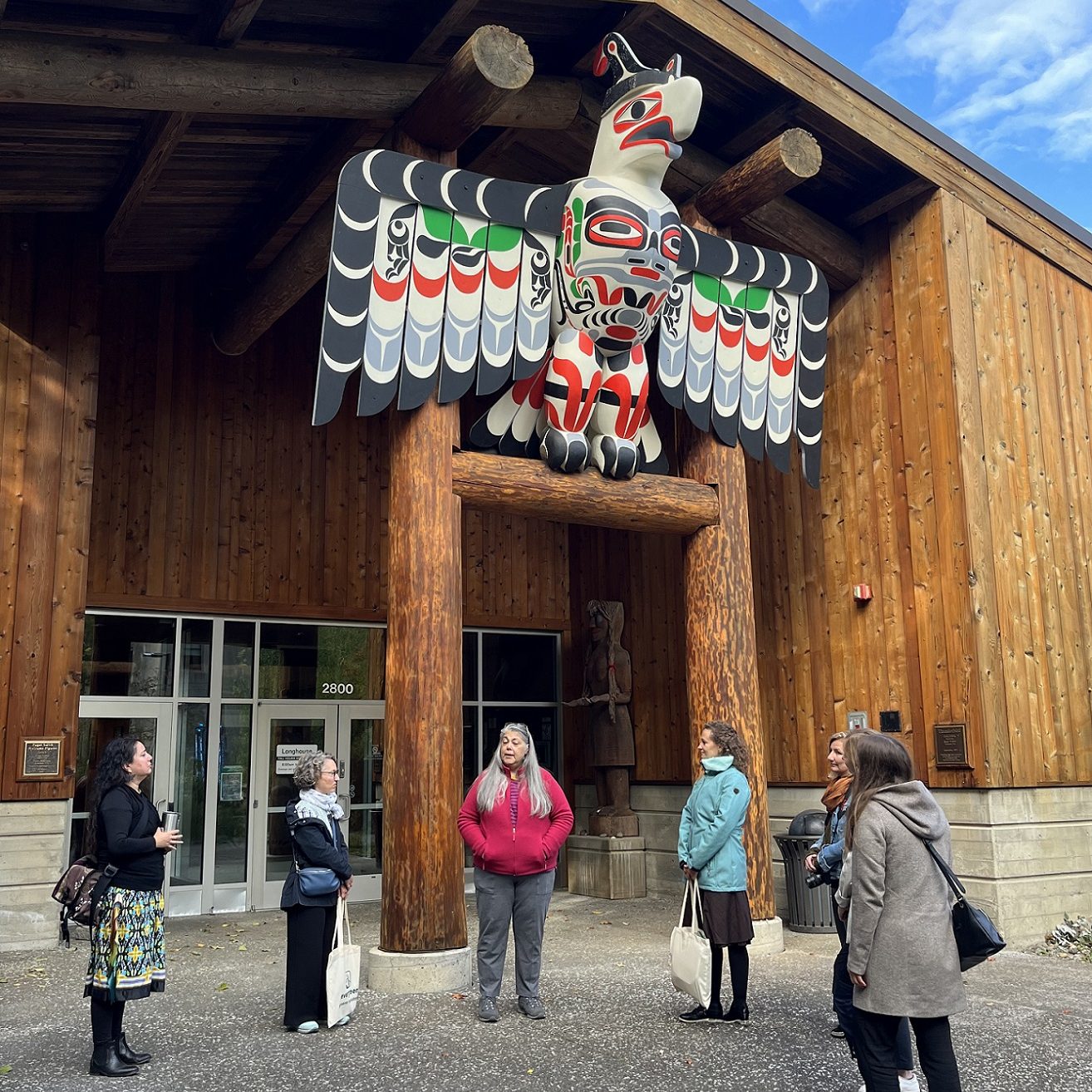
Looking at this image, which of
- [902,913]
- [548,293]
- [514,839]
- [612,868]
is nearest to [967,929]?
→ [902,913]

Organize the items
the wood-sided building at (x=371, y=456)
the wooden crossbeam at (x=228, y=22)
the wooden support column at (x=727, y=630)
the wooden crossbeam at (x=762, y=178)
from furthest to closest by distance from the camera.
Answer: the wooden crossbeam at (x=762, y=178) < the wood-sided building at (x=371, y=456) < the wooden support column at (x=727, y=630) < the wooden crossbeam at (x=228, y=22)

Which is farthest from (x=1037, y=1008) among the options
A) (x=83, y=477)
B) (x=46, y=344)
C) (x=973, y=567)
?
(x=46, y=344)

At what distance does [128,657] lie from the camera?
10.7 meters

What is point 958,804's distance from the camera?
869 cm

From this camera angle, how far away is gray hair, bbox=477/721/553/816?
601 cm

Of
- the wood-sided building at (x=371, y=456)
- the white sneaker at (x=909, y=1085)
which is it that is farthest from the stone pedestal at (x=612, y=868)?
the white sneaker at (x=909, y=1085)

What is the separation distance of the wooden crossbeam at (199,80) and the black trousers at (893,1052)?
6.85m

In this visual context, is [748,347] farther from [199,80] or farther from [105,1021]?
[105,1021]

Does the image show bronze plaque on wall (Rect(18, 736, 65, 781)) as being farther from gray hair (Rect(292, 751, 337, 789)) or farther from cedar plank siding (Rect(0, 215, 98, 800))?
gray hair (Rect(292, 751, 337, 789))

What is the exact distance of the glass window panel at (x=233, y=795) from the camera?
10.9 meters

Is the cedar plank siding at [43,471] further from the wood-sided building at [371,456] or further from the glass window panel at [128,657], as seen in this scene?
the glass window panel at [128,657]

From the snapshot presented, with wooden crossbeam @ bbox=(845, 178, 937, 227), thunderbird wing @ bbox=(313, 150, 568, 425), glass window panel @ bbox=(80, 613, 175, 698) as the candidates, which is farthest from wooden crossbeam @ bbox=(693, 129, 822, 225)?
glass window panel @ bbox=(80, 613, 175, 698)

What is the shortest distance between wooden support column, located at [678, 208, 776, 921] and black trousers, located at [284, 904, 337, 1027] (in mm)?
3439

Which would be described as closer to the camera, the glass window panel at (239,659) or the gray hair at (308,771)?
the gray hair at (308,771)
